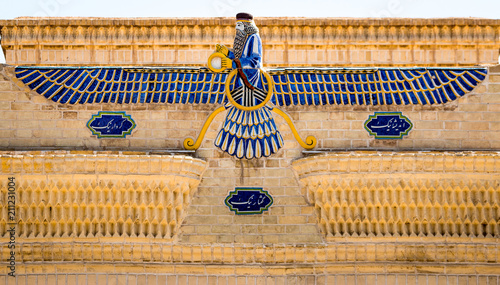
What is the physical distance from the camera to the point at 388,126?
38.6 feet

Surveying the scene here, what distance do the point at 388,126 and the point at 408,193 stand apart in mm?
1068

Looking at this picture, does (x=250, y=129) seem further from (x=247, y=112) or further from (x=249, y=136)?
(x=247, y=112)

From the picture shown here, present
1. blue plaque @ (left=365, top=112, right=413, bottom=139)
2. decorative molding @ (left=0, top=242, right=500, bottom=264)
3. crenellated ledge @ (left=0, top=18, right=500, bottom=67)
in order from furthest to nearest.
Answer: crenellated ledge @ (left=0, top=18, right=500, bottom=67), blue plaque @ (left=365, top=112, right=413, bottom=139), decorative molding @ (left=0, top=242, right=500, bottom=264)

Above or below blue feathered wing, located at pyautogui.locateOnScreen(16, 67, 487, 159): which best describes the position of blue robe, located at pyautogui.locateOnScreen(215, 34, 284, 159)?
below

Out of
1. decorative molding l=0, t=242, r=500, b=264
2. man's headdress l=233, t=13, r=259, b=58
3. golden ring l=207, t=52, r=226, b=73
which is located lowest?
decorative molding l=0, t=242, r=500, b=264

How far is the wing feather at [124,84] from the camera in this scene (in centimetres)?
1181

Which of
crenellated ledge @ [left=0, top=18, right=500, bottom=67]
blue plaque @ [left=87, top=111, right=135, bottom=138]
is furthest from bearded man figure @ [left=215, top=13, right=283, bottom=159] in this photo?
blue plaque @ [left=87, top=111, right=135, bottom=138]

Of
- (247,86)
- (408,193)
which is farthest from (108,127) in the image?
(408,193)

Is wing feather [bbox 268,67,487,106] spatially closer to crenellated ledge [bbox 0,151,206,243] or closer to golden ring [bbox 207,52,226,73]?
golden ring [bbox 207,52,226,73]

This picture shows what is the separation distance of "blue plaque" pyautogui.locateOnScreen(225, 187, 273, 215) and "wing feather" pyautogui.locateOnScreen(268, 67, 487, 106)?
124cm

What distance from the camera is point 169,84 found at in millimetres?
11891

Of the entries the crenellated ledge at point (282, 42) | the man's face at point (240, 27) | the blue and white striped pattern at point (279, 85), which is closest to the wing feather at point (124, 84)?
the blue and white striped pattern at point (279, 85)

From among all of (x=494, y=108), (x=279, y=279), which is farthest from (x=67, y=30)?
(x=494, y=108)

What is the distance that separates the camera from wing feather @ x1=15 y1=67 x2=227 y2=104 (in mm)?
11812
